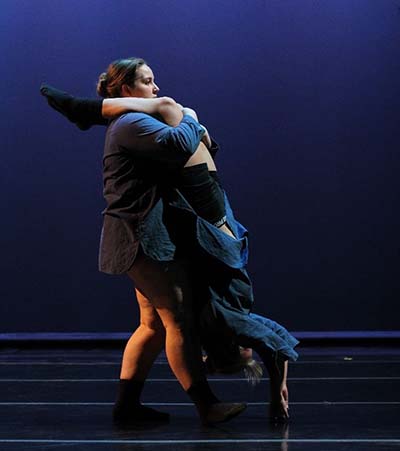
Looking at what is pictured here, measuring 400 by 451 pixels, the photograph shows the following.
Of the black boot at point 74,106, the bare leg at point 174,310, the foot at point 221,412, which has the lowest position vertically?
the foot at point 221,412

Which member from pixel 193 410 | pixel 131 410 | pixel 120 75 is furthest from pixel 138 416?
pixel 120 75

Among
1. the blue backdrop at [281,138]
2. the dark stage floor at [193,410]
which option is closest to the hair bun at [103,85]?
the dark stage floor at [193,410]

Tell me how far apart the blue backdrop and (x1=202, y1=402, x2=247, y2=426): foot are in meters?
3.31

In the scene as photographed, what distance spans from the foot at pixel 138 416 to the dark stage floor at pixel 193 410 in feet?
0.13

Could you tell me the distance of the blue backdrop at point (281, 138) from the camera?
6.35 meters

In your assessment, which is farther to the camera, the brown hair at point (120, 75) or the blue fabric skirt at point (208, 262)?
the brown hair at point (120, 75)

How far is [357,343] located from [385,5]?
1984 millimetres

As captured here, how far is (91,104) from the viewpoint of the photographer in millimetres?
3191

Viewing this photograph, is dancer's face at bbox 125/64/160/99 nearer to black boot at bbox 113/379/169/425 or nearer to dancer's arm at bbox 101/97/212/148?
dancer's arm at bbox 101/97/212/148

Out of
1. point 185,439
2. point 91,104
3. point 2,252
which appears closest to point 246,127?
point 2,252

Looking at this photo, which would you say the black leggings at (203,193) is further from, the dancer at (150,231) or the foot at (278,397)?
the foot at (278,397)

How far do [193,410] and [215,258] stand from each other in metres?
0.69

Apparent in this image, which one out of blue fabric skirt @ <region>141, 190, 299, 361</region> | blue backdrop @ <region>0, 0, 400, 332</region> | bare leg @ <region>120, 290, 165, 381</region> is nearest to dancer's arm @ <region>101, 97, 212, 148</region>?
blue fabric skirt @ <region>141, 190, 299, 361</region>

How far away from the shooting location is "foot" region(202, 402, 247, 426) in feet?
9.85
